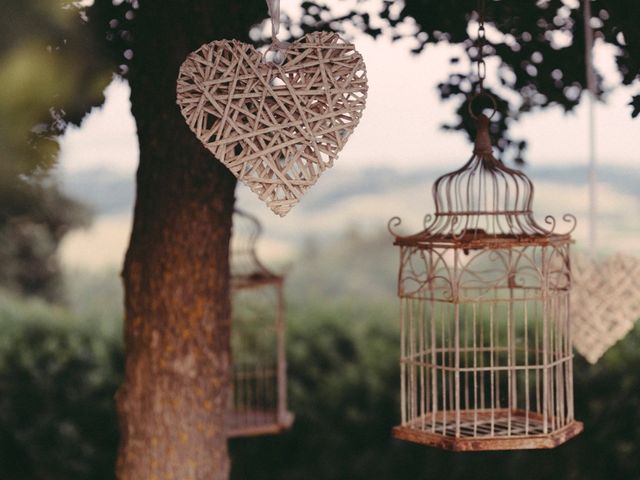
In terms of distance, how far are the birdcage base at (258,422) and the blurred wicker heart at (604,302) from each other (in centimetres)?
145

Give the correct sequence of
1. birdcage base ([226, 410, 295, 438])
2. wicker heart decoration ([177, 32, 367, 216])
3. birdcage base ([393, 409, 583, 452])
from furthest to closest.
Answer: birdcage base ([226, 410, 295, 438])
birdcage base ([393, 409, 583, 452])
wicker heart decoration ([177, 32, 367, 216])

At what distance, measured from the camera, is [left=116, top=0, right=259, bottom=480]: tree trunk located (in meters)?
2.71

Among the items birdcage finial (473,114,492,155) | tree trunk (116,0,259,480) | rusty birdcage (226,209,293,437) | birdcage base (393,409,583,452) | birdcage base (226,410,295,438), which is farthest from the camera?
rusty birdcage (226,209,293,437)

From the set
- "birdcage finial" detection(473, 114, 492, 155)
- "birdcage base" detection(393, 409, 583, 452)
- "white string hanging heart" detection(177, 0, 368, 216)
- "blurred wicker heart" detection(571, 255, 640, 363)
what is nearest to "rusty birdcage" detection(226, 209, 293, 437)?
"birdcage base" detection(393, 409, 583, 452)

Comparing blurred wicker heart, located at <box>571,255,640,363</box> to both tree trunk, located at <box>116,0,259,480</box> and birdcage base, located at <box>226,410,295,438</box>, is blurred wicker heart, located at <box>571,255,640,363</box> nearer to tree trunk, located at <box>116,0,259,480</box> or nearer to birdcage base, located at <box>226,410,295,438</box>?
tree trunk, located at <box>116,0,259,480</box>

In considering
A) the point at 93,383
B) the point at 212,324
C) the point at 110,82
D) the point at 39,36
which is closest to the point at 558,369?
the point at 212,324

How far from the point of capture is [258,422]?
3.80m

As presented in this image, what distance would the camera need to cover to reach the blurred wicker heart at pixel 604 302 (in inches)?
107

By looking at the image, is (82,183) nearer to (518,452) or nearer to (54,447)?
(54,447)

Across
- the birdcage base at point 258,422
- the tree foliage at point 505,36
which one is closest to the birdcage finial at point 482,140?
the tree foliage at point 505,36

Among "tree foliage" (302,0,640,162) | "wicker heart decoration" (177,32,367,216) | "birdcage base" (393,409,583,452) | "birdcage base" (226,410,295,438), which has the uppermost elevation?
"tree foliage" (302,0,640,162)

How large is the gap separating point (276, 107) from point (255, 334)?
10.5 ft

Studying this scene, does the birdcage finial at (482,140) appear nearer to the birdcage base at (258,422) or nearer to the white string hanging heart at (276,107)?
the white string hanging heart at (276,107)

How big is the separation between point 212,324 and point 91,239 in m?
4.92
